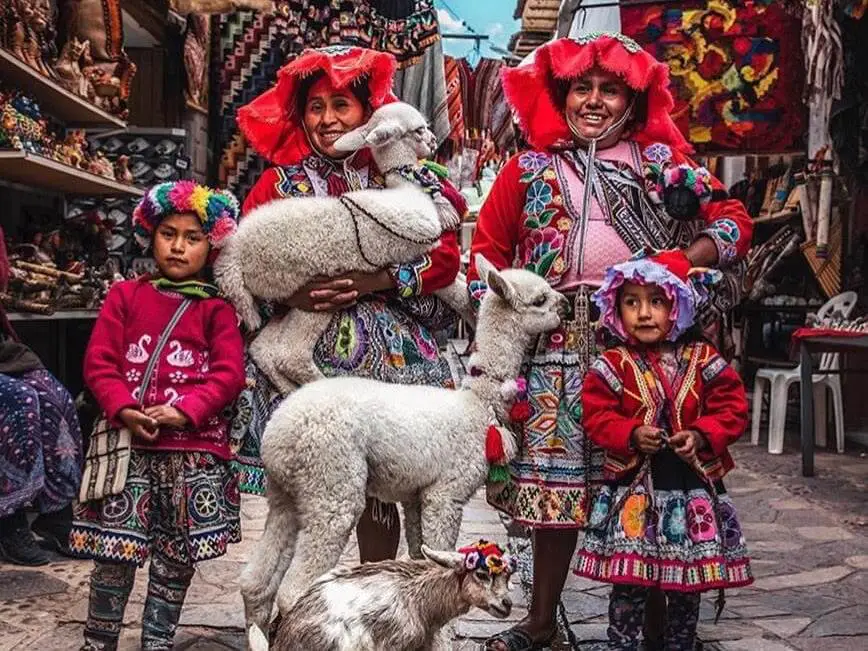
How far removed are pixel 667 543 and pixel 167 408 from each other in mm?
1557

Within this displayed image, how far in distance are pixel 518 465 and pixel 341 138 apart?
117cm

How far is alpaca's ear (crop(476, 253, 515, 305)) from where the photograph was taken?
2.88 meters

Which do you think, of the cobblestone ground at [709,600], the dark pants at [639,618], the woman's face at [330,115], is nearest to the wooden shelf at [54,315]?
the cobblestone ground at [709,600]

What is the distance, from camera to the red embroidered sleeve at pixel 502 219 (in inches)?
130

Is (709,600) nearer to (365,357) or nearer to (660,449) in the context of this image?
(660,449)

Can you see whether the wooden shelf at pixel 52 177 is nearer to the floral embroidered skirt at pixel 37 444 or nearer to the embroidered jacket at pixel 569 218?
the floral embroidered skirt at pixel 37 444

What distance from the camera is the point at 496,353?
2941 millimetres

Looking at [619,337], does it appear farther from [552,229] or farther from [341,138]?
[341,138]

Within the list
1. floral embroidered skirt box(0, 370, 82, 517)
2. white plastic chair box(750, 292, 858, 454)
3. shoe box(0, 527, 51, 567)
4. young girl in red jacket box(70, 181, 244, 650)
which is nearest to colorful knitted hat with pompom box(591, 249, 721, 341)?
young girl in red jacket box(70, 181, 244, 650)

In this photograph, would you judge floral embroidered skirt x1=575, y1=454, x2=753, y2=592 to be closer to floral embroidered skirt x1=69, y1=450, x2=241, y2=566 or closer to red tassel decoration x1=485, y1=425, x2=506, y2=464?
red tassel decoration x1=485, y1=425, x2=506, y2=464

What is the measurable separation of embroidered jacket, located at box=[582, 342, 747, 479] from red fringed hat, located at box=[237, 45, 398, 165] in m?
1.15

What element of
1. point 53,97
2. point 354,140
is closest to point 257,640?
point 354,140

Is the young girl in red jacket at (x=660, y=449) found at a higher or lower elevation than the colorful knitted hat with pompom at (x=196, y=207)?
lower

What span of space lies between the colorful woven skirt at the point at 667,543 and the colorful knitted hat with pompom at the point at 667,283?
509 mm
